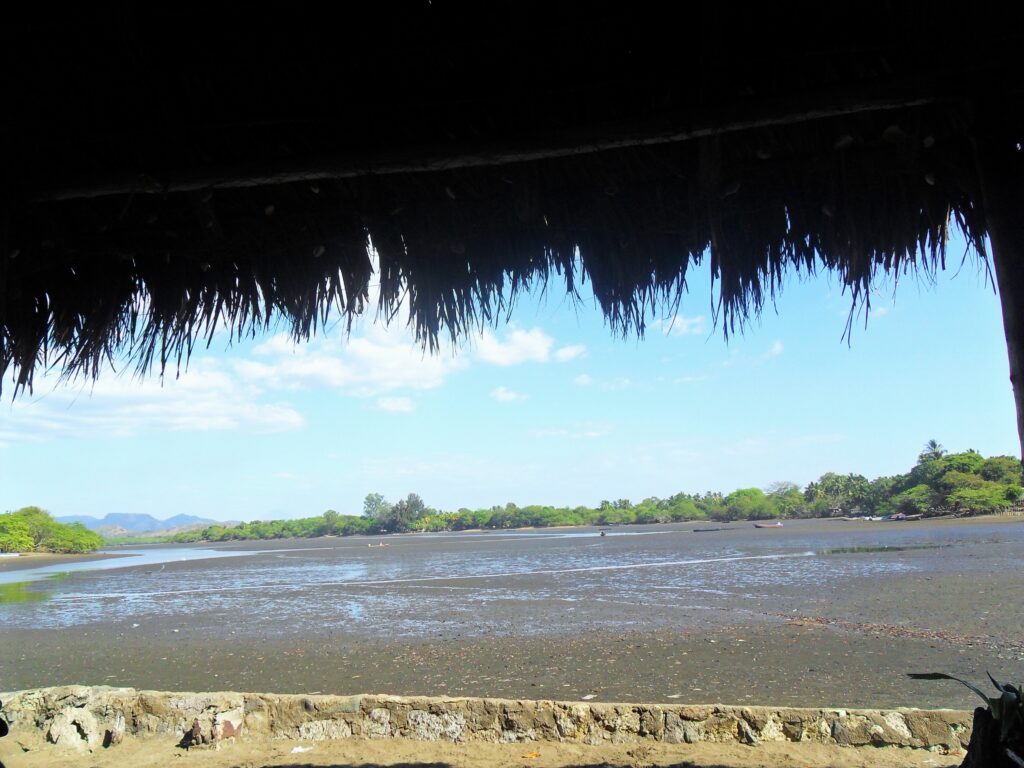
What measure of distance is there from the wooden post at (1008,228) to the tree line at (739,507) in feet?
139

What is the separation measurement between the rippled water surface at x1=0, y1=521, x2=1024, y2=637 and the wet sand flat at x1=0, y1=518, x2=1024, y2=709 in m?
0.07

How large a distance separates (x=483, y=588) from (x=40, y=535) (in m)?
29.7

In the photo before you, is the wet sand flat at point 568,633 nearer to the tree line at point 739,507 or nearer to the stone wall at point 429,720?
the stone wall at point 429,720

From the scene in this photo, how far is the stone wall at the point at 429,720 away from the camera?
126 inches

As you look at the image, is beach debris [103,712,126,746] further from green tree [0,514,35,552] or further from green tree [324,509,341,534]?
green tree [324,509,341,534]

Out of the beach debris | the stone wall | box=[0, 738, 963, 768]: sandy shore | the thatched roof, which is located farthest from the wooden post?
the beach debris

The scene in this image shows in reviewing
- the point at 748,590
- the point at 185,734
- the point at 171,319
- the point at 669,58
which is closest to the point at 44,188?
the point at 171,319

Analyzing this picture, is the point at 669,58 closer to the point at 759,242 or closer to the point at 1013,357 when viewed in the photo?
the point at 759,242

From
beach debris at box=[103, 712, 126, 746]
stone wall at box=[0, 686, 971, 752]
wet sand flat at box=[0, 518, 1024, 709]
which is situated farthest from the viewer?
wet sand flat at box=[0, 518, 1024, 709]

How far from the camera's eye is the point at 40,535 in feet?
107

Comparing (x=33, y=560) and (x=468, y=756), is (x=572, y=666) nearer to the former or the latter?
(x=468, y=756)

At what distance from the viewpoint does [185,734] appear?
11.4 feet

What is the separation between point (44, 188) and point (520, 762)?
9.45ft

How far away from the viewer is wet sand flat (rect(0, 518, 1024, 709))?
218 inches
